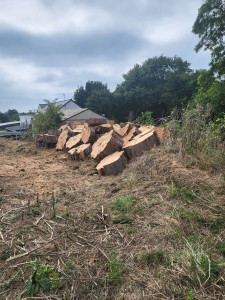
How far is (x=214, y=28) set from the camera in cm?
1244

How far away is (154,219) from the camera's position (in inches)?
111

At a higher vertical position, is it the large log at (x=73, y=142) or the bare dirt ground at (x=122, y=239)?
the large log at (x=73, y=142)

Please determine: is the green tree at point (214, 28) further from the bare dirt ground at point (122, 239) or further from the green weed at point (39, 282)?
the green weed at point (39, 282)

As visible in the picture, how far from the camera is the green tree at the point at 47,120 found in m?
15.2

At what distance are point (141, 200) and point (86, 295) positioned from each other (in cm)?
186

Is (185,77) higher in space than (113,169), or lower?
higher

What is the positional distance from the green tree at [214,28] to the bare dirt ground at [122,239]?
10.6m

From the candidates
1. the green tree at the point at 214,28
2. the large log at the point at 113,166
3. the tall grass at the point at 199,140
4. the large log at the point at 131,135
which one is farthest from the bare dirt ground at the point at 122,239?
the green tree at the point at 214,28

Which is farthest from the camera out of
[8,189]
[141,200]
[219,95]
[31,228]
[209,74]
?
[209,74]

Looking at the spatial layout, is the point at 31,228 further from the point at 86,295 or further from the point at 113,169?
the point at 113,169

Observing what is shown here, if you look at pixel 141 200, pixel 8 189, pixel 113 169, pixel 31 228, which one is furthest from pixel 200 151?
pixel 8 189

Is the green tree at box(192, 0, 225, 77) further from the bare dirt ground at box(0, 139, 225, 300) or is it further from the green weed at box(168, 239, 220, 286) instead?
the green weed at box(168, 239, 220, 286)

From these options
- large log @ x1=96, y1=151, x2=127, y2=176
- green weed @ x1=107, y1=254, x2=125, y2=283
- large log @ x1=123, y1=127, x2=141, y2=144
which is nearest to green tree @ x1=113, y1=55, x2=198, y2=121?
large log @ x1=123, y1=127, x2=141, y2=144

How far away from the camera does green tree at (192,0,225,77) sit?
12.2 meters
